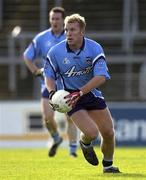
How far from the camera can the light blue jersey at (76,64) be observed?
29.5 ft

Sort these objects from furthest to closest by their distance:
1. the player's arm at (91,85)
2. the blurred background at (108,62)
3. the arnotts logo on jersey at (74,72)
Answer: the blurred background at (108,62), the arnotts logo on jersey at (74,72), the player's arm at (91,85)

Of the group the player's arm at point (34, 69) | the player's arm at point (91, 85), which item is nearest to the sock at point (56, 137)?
the player's arm at point (34, 69)

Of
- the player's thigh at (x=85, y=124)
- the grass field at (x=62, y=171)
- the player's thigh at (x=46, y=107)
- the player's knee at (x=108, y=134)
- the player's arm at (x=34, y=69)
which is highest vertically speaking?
the player's arm at (x=34, y=69)

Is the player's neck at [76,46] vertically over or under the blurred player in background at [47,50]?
over

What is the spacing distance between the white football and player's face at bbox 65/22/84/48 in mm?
674

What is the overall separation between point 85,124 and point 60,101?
56 centimetres

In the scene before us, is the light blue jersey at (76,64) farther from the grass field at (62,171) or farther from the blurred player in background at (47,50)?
the blurred player in background at (47,50)

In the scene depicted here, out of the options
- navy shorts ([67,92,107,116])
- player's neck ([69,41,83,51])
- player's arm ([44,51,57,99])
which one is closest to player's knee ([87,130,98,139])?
navy shorts ([67,92,107,116])

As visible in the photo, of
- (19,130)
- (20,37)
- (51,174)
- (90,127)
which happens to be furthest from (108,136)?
(20,37)

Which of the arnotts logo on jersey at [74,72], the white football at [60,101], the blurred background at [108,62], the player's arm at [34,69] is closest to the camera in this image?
the white football at [60,101]

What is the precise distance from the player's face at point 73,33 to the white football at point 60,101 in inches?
26.5

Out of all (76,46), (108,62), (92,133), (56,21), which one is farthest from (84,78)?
(108,62)

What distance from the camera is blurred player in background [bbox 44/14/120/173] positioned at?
29.3 feet

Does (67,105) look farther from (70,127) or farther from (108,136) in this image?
(70,127)
